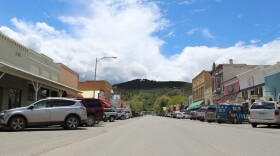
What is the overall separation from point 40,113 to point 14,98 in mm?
11738

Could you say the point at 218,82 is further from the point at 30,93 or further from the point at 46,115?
the point at 46,115

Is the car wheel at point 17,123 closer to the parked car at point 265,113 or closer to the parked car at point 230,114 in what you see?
the parked car at point 265,113

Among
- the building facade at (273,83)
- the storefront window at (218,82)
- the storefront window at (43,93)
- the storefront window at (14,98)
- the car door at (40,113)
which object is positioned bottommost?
the car door at (40,113)

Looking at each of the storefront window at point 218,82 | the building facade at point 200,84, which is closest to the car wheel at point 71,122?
the storefront window at point 218,82

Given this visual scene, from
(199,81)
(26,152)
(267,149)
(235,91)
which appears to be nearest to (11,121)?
(26,152)

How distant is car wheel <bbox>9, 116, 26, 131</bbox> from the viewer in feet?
61.3

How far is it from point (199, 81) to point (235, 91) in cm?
3090

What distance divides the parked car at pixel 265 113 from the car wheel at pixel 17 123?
48.7 feet

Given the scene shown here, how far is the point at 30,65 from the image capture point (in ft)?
116

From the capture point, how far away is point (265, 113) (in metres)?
24.0

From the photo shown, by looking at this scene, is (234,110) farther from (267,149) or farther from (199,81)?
(199,81)

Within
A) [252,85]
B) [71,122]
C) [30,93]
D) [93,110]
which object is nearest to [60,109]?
[71,122]

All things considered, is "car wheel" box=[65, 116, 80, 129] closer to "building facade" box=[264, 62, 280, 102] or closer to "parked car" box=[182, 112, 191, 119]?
"building facade" box=[264, 62, 280, 102]

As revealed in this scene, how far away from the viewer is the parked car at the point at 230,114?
1307 inches
